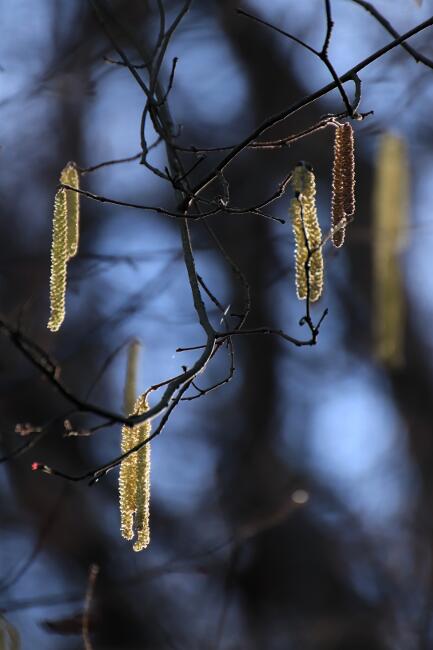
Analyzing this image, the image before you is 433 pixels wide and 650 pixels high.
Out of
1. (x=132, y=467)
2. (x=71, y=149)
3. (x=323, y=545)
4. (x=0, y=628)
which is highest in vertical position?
(x=71, y=149)

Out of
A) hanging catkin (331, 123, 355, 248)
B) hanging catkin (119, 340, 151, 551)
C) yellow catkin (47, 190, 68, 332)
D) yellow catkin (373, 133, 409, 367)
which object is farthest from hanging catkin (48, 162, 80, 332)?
yellow catkin (373, 133, 409, 367)

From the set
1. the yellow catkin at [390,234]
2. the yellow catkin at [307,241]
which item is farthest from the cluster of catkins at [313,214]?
the yellow catkin at [390,234]

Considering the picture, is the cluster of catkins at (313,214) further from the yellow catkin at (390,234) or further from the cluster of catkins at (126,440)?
the yellow catkin at (390,234)

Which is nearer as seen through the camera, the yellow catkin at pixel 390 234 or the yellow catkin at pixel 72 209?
the yellow catkin at pixel 72 209

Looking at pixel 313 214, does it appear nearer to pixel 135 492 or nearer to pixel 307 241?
pixel 307 241

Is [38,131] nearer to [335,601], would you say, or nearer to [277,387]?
[277,387]

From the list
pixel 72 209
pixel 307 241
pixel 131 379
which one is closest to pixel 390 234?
pixel 131 379

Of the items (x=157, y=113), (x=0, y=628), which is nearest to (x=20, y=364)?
(x=0, y=628)
